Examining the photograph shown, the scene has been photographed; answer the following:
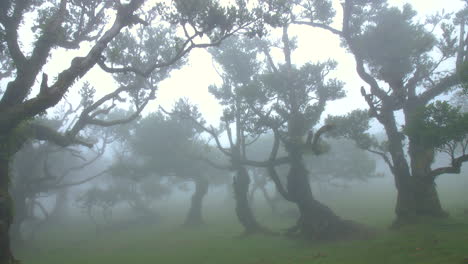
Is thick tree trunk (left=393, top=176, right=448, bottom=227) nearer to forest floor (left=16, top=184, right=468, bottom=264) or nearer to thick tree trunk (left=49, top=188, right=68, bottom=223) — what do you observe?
forest floor (left=16, top=184, right=468, bottom=264)

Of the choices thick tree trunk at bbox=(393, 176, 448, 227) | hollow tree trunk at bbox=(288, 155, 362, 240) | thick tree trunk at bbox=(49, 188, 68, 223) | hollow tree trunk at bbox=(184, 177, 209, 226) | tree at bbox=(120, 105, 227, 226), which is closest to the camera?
thick tree trunk at bbox=(393, 176, 448, 227)

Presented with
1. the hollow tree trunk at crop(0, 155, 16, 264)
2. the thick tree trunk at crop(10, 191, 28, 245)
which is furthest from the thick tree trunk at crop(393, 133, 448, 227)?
the thick tree trunk at crop(10, 191, 28, 245)

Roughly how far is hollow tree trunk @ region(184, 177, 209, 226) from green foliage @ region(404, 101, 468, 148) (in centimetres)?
2781

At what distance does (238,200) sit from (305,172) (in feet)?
24.5

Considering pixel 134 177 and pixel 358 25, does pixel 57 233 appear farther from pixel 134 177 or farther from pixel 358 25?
pixel 358 25

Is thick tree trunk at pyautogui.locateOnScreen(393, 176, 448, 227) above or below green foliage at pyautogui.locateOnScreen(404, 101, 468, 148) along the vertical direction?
below

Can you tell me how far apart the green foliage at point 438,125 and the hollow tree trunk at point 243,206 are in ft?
49.2

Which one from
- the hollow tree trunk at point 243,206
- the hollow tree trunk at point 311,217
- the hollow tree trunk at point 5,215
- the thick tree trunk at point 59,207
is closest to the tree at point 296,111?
the hollow tree trunk at point 311,217

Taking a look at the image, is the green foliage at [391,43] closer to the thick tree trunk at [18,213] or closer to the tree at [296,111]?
the tree at [296,111]

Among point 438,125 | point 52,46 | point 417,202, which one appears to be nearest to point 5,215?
point 52,46

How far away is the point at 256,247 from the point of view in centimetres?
2119

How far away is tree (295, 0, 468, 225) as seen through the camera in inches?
736

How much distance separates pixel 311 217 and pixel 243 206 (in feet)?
24.9

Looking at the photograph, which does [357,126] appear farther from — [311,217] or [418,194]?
[311,217]
